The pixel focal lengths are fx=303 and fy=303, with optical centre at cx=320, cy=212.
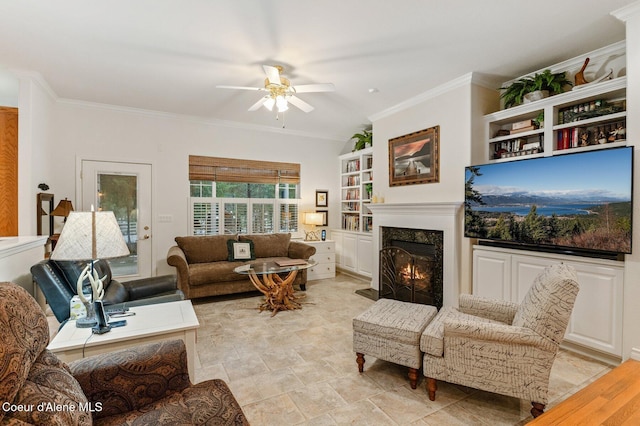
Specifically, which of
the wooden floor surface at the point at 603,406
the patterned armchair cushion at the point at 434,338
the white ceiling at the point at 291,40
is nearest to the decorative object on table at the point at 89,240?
the white ceiling at the point at 291,40

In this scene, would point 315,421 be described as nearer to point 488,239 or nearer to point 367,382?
point 367,382

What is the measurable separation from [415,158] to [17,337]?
4.09m

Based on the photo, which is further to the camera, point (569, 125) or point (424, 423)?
point (569, 125)

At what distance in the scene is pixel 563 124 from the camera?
2.91 metres

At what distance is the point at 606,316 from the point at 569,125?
171 cm

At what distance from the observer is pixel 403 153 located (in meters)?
4.34

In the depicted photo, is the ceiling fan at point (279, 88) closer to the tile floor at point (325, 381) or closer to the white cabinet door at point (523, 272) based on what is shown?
the tile floor at point (325, 381)

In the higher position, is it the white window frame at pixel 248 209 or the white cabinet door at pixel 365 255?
the white window frame at pixel 248 209

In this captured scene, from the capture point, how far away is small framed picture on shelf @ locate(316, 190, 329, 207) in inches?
243

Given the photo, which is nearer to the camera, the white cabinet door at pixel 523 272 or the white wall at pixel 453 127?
the white cabinet door at pixel 523 272

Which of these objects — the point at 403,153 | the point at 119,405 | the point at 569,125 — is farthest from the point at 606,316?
the point at 119,405

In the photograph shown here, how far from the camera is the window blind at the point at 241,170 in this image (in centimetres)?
511

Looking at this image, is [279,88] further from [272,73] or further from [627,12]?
[627,12]

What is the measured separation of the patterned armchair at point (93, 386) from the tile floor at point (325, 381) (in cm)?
71
